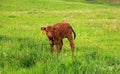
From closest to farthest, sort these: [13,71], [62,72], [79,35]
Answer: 1. [62,72]
2. [13,71]
3. [79,35]

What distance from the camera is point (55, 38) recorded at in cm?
1184

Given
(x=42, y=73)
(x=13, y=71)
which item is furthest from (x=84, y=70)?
(x=13, y=71)

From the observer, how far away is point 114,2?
83.5 metres

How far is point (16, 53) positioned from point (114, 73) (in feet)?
12.4

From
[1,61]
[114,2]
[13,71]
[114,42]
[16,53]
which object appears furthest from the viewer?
[114,2]

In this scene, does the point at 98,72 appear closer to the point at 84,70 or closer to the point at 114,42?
the point at 84,70

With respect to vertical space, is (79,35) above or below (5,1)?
above

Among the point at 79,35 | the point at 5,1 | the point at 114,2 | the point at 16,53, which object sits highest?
the point at 16,53

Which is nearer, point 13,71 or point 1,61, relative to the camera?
point 13,71

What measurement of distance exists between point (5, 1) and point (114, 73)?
53493 mm

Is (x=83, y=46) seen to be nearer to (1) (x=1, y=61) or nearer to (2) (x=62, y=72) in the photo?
(1) (x=1, y=61)

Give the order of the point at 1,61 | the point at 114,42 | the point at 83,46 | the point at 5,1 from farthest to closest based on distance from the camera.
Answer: the point at 5,1
the point at 114,42
the point at 83,46
the point at 1,61

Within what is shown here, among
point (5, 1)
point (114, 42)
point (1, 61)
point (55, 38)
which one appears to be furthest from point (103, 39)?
point (5, 1)

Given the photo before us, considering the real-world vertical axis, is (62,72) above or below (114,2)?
above
